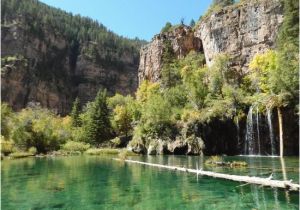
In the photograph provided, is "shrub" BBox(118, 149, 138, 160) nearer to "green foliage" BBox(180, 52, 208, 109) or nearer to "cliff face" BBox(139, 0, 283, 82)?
"green foliage" BBox(180, 52, 208, 109)

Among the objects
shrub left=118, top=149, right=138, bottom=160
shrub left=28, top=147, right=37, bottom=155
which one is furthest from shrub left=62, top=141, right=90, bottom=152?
shrub left=118, top=149, right=138, bottom=160

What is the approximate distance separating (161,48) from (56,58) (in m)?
66.5

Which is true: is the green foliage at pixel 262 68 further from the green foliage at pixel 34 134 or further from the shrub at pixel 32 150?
the shrub at pixel 32 150

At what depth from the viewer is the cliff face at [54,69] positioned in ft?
412

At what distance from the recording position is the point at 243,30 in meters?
71.2

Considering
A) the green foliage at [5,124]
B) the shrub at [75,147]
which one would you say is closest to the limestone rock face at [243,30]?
the shrub at [75,147]

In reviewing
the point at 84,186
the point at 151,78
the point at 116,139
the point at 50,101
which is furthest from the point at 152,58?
the point at 84,186

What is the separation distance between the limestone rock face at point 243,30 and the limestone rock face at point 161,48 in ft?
26.8

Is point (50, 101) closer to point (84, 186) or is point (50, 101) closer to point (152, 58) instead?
point (152, 58)

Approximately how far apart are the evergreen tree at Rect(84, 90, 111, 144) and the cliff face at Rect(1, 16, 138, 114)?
5090 centimetres

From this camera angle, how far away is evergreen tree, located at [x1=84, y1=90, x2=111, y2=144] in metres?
75.6

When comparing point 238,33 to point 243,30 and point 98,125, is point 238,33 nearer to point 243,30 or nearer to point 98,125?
point 243,30

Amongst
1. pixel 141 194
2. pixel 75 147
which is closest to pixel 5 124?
pixel 75 147

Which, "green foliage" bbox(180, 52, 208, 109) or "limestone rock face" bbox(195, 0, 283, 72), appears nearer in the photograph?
"green foliage" bbox(180, 52, 208, 109)
